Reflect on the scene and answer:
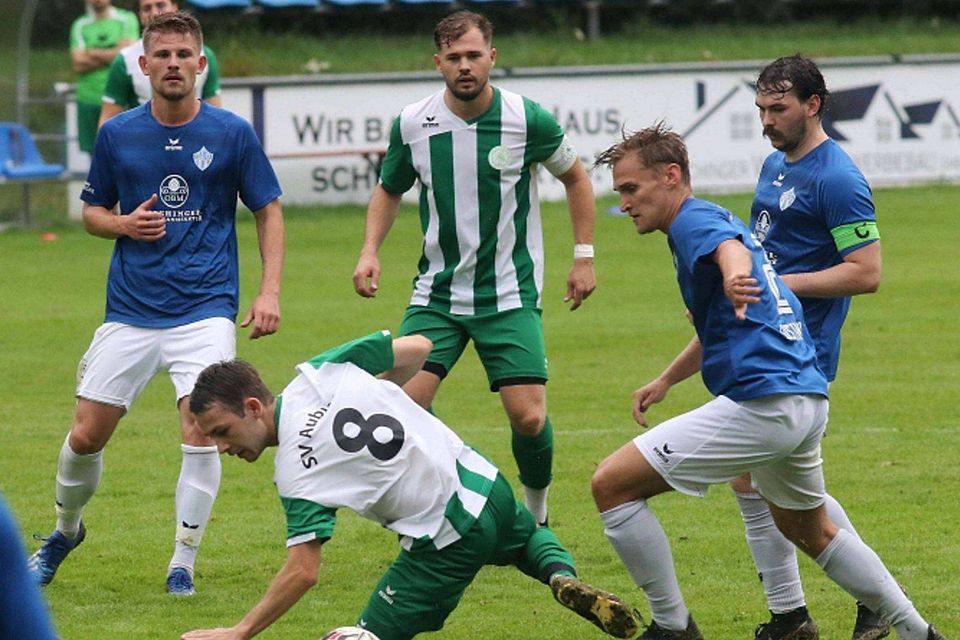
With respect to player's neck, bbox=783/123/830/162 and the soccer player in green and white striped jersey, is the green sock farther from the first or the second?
player's neck, bbox=783/123/830/162

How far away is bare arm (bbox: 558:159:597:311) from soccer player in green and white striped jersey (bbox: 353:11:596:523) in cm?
1

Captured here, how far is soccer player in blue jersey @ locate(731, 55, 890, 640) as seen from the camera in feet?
19.7

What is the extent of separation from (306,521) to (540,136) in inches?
116

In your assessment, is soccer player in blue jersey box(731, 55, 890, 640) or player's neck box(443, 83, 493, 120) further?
player's neck box(443, 83, 493, 120)

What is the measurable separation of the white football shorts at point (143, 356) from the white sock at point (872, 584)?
2641 millimetres

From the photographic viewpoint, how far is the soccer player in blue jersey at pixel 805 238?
19.7 feet

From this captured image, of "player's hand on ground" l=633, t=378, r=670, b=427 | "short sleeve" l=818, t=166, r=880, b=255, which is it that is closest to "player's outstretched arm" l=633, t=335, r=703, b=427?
"player's hand on ground" l=633, t=378, r=670, b=427

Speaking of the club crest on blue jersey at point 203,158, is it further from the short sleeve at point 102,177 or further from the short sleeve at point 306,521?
the short sleeve at point 306,521

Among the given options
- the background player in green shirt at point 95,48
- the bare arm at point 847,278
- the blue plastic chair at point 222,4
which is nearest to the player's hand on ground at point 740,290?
the bare arm at point 847,278

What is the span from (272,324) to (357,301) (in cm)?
860

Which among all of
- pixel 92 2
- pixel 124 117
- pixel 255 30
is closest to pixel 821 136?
pixel 124 117

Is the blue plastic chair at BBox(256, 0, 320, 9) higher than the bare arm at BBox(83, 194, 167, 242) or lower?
lower

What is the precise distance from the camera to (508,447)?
32.6 ft

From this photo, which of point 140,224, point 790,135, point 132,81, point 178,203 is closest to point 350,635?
point 790,135
